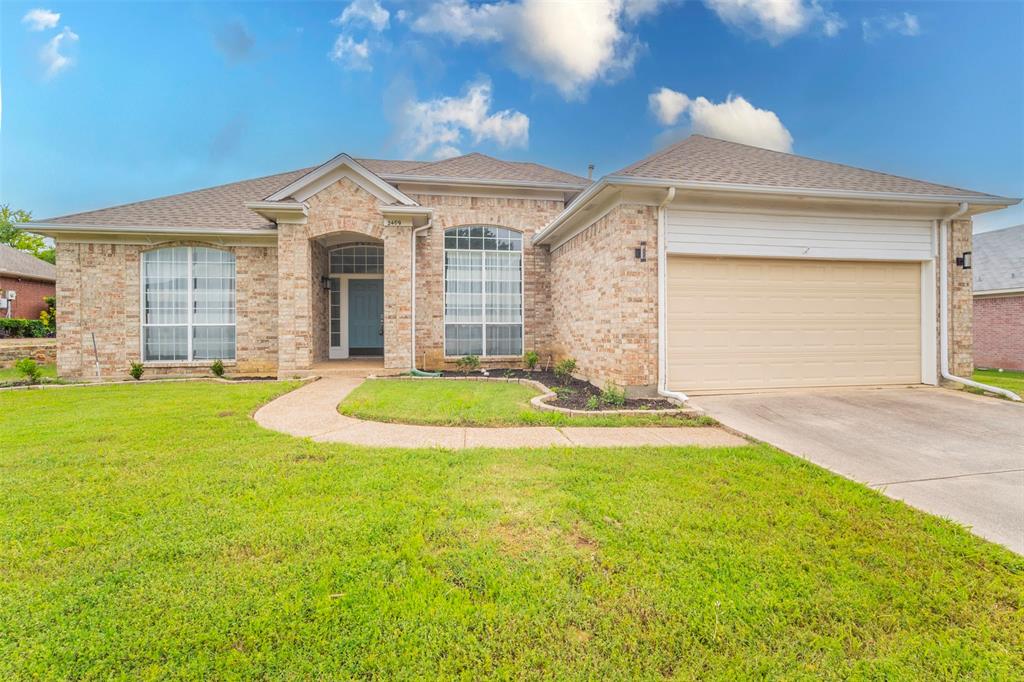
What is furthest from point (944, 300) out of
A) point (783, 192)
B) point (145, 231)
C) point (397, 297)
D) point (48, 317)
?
point (48, 317)

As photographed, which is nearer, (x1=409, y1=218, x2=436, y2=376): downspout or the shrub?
(x1=409, y1=218, x2=436, y2=376): downspout

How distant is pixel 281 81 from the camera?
529 inches

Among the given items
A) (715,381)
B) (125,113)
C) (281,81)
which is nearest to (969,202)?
(715,381)

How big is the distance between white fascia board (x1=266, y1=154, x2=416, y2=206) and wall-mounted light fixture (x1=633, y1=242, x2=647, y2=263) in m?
5.52

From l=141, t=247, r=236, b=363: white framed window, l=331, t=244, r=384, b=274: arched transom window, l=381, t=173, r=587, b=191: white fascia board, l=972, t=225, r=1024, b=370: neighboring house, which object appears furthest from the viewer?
l=972, t=225, r=1024, b=370: neighboring house

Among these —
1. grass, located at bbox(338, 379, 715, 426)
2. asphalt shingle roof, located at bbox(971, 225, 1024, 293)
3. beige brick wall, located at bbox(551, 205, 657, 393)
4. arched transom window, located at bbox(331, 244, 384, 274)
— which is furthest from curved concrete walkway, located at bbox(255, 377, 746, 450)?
asphalt shingle roof, located at bbox(971, 225, 1024, 293)

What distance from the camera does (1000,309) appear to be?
15492 mm

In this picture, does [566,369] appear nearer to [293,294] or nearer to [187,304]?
[293,294]

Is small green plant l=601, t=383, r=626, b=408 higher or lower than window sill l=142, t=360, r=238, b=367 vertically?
lower

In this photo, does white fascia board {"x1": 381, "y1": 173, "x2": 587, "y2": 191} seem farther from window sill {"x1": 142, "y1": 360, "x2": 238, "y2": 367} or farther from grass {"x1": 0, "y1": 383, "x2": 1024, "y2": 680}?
grass {"x1": 0, "y1": 383, "x2": 1024, "y2": 680}

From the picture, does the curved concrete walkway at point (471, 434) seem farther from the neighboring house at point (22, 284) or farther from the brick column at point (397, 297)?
the neighboring house at point (22, 284)

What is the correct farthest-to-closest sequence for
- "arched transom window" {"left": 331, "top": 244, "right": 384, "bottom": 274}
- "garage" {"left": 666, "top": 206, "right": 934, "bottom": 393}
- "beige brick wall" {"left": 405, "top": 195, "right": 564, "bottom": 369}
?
1. "arched transom window" {"left": 331, "top": 244, "right": 384, "bottom": 274}
2. "beige brick wall" {"left": 405, "top": 195, "right": 564, "bottom": 369}
3. "garage" {"left": 666, "top": 206, "right": 934, "bottom": 393}

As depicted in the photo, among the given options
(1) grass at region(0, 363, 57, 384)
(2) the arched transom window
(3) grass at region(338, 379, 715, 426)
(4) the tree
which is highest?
(4) the tree

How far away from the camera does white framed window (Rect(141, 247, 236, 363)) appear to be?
10.8 metres
